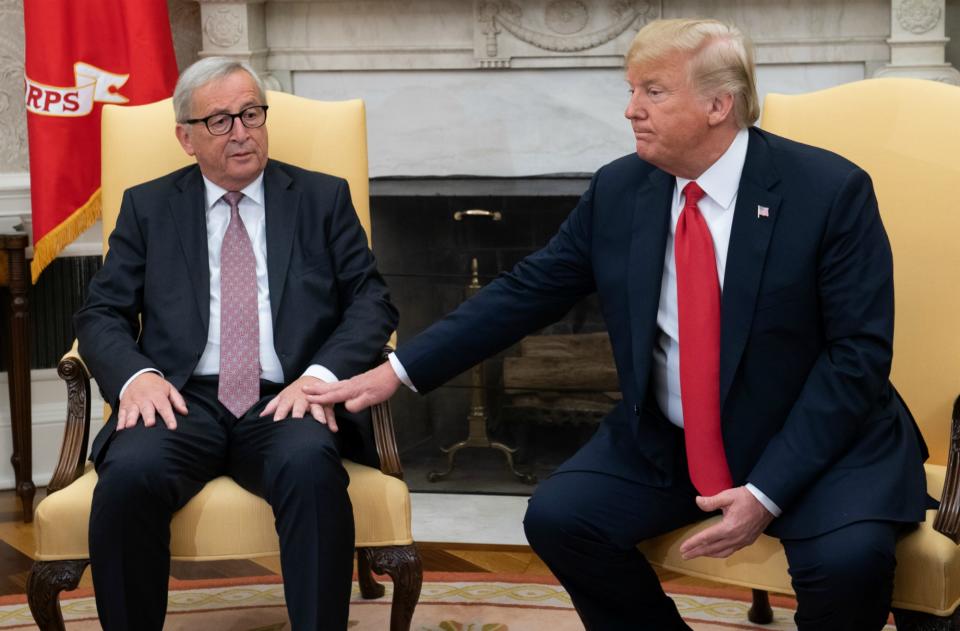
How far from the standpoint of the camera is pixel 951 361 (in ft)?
8.23

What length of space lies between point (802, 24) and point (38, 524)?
8.56 feet

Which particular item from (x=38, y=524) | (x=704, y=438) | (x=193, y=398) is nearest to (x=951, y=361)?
(x=704, y=438)

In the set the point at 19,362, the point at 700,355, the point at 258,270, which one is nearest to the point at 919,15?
the point at 700,355

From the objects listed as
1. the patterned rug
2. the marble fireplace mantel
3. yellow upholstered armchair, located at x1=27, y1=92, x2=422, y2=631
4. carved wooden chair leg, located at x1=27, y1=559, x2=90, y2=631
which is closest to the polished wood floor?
the patterned rug

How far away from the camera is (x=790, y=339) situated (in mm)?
2172

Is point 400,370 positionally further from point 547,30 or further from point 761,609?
point 547,30

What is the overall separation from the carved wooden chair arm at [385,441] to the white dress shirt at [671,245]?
0.54m

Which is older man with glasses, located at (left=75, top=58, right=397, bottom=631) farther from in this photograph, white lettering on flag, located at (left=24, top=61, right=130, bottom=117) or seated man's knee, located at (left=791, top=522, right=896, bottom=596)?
white lettering on flag, located at (left=24, top=61, right=130, bottom=117)

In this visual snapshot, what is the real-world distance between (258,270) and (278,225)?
102 mm

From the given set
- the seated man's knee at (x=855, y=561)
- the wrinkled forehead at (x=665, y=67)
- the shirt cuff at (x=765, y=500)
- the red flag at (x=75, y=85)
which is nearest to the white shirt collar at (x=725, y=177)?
the wrinkled forehead at (x=665, y=67)

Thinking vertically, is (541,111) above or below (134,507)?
above

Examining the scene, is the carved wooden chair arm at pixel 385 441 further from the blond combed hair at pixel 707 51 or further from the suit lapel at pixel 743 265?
the blond combed hair at pixel 707 51

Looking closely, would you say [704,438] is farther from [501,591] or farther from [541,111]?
[541,111]

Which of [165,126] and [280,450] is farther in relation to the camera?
[165,126]
